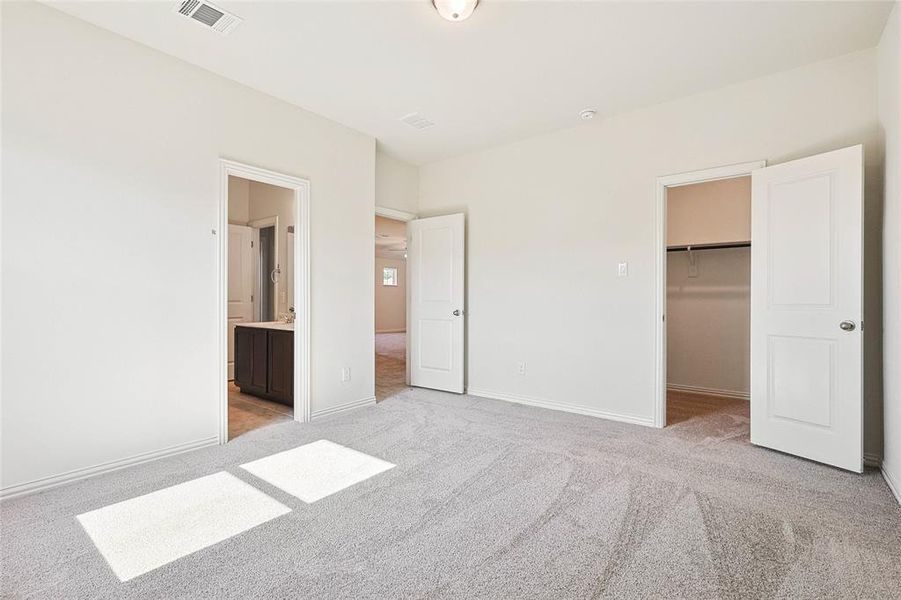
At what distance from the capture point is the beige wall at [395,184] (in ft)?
15.7

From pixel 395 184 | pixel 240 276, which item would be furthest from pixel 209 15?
pixel 240 276

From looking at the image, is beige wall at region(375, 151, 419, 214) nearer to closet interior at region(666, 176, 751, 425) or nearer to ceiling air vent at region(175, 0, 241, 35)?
ceiling air vent at region(175, 0, 241, 35)

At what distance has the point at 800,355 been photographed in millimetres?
2863

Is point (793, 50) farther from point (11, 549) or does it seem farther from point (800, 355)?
point (11, 549)

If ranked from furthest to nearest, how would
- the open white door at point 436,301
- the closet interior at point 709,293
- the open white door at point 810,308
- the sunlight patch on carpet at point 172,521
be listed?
the open white door at point 436,301
the closet interior at point 709,293
the open white door at point 810,308
the sunlight patch on carpet at point 172,521

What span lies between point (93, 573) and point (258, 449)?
137 centimetres

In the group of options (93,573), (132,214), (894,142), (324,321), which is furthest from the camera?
(324,321)

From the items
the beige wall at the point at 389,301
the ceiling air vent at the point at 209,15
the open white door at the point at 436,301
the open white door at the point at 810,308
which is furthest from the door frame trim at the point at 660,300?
the beige wall at the point at 389,301

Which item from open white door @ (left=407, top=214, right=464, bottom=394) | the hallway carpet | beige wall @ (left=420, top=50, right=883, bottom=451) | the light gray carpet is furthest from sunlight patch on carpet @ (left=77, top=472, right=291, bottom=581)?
beige wall @ (left=420, top=50, right=883, bottom=451)

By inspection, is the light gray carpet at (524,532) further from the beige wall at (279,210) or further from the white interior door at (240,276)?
the white interior door at (240,276)

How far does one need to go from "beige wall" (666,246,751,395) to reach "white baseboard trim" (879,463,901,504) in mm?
1914

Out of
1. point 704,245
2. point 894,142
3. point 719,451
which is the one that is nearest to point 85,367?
point 719,451

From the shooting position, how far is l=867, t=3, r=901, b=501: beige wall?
2.30 metres

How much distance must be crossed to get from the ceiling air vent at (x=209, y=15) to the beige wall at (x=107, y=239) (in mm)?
546
